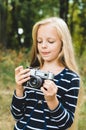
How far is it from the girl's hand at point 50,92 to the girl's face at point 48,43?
1.21 ft

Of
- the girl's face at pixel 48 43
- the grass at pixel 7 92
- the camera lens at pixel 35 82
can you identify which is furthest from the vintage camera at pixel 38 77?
the grass at pixel 7 92

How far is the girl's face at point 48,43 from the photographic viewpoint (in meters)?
3.23

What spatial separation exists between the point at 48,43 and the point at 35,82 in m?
0.37

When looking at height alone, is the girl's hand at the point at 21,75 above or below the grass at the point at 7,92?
above

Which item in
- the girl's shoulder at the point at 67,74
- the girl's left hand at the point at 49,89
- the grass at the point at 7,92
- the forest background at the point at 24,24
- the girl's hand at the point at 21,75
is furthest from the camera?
the forest background at the point at 24,24

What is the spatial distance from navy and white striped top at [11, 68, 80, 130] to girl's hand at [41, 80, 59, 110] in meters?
0.08

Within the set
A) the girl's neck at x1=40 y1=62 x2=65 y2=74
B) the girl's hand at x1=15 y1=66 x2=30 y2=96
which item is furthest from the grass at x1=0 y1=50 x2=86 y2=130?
the girl's hand at x1=15 y1=66 x2=30 y2=96

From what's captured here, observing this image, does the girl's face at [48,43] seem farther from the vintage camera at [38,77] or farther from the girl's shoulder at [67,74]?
the vintage camera at [38,77]

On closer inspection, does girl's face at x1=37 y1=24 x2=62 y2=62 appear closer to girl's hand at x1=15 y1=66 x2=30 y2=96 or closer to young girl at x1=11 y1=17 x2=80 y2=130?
young girl at x1=11 y1=17 x2=80 y2=130

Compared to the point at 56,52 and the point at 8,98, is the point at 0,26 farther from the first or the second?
the point at 56,52

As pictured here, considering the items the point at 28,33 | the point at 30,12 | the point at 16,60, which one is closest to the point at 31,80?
the point at 16,60

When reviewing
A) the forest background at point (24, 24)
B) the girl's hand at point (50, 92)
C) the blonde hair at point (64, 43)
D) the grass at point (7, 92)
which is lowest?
the forest background at point (24, 24)

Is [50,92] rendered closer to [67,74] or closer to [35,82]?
[35,82]

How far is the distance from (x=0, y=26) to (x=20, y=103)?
15.7 meters
